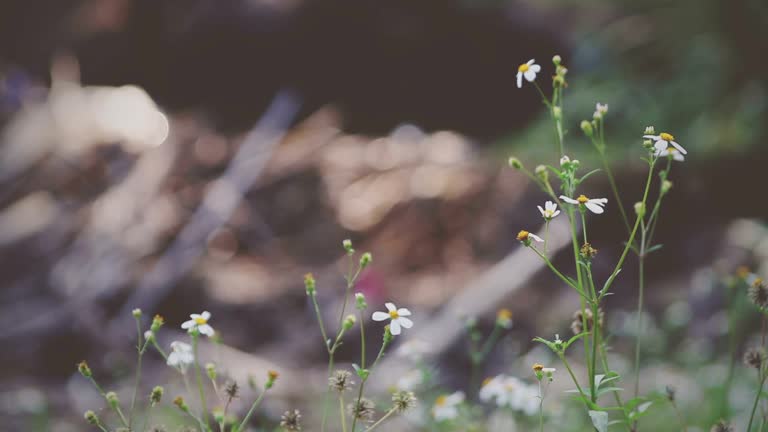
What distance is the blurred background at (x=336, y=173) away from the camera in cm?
297

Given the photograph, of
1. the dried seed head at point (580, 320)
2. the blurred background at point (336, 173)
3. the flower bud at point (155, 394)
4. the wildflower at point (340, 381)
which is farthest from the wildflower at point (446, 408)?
the flower bud at point (155, 394)

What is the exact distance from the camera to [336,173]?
3670 millimetres

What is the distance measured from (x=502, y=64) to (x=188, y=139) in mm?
2242

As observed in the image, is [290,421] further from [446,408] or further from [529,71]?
[529,71]

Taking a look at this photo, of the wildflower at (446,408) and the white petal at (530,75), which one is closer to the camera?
the white petal at (530,75)

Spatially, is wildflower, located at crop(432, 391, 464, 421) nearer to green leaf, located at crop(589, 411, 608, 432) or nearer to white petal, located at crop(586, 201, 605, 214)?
green leaf, located at crop(589, 411, 608, 432)

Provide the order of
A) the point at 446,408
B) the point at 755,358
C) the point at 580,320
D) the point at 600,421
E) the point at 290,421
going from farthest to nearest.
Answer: the point at 446,408
the point at 580,320
the point at 755,358
the point at 290,421
the point at 600,421

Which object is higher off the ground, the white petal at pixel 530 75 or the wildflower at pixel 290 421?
the white petal at pixel 530 75

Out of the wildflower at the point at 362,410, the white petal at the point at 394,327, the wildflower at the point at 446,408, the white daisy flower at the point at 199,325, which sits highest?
the white daisy flower at the point at 199,325

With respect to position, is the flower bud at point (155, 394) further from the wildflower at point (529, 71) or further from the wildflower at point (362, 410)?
the wildflower at point (529, 71)

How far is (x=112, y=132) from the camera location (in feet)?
13.0

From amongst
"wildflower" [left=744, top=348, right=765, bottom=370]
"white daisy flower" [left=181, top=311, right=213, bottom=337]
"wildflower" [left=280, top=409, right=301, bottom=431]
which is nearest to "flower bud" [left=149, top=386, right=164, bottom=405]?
"white daisy flower" [left=181, top=311, right=213, bottom=337]

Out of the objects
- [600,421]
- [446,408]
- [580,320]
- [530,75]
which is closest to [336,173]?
[446,408]

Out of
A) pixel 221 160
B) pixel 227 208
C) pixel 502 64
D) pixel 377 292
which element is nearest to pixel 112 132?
pixel 221 160
